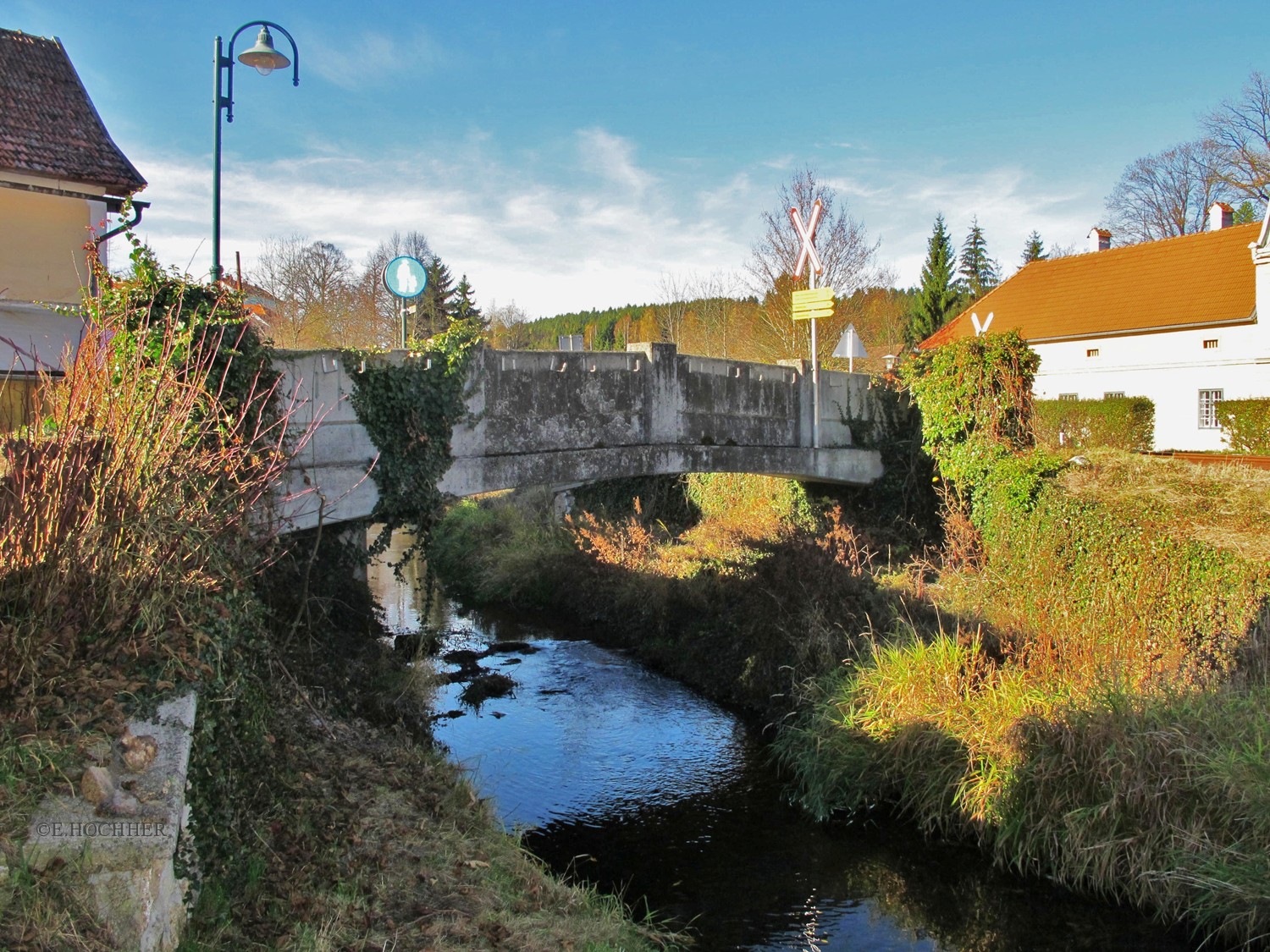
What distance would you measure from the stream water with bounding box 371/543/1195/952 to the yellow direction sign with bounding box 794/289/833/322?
5.60 meters

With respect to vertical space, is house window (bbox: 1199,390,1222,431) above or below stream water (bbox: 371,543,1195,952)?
above

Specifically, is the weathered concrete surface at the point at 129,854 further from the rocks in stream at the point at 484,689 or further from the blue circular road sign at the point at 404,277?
the rocks in stream at the point at 484,689

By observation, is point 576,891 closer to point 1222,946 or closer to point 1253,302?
point 1222,946

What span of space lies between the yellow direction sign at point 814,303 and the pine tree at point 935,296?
3120 centimetres

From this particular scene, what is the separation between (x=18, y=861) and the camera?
10.6ft

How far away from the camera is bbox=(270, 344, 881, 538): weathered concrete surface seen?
7.84 meters

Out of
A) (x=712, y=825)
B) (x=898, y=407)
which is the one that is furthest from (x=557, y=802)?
(x=898, y=407)

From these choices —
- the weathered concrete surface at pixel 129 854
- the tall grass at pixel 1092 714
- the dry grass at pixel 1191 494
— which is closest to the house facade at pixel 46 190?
the weathered concrete surface at pixel 129 854

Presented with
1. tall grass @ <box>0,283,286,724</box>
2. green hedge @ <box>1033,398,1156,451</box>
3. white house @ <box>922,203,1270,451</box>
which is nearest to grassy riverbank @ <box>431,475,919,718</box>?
tall grass @ <box>0,283,286,724</box>

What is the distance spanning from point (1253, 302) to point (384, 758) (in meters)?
24.7

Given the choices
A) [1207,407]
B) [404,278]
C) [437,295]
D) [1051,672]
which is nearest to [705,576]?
[1051,672]

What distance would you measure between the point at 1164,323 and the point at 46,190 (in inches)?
990

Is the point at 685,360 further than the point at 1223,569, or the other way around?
the point at 685,360

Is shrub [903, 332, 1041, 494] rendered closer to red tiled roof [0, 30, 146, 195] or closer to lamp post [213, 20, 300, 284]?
lamp post [213, 20, 300, 284]
